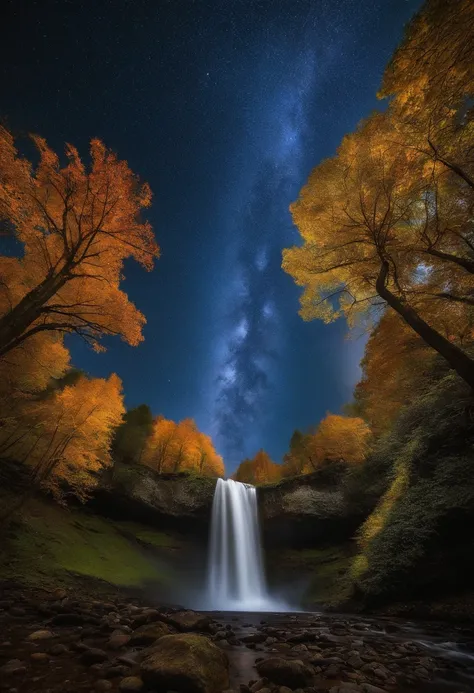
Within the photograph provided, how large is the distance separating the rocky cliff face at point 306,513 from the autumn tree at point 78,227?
18373mm

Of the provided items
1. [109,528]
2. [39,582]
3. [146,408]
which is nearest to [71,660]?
[39,582]

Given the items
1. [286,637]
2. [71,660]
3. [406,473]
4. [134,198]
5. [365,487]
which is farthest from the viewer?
[365,487]

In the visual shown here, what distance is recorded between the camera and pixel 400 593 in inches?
403

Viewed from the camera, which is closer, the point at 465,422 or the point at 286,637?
the point at 286,637

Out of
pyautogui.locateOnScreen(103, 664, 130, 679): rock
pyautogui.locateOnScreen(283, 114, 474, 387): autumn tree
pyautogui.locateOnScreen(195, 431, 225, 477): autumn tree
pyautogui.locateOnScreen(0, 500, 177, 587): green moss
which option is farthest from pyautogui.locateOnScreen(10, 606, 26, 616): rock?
pyautogui.locateOnScreen(195, 431, 225, 477): autumn tree

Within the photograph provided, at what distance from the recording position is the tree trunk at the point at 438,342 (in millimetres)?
5309

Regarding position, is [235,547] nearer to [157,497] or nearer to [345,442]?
[157,497]

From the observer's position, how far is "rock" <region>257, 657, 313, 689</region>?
12.3 ft

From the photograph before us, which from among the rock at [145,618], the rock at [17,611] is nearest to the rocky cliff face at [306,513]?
the rock at [145,618]

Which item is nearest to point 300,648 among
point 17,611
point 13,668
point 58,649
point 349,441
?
point 58,649

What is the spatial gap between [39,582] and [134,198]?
13705 mm

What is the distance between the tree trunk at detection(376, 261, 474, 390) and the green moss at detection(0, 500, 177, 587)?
14.5 m

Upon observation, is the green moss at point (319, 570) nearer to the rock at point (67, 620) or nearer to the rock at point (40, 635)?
the rock at point (67, 620)

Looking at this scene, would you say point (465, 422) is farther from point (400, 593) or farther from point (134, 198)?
point (134, 198)
